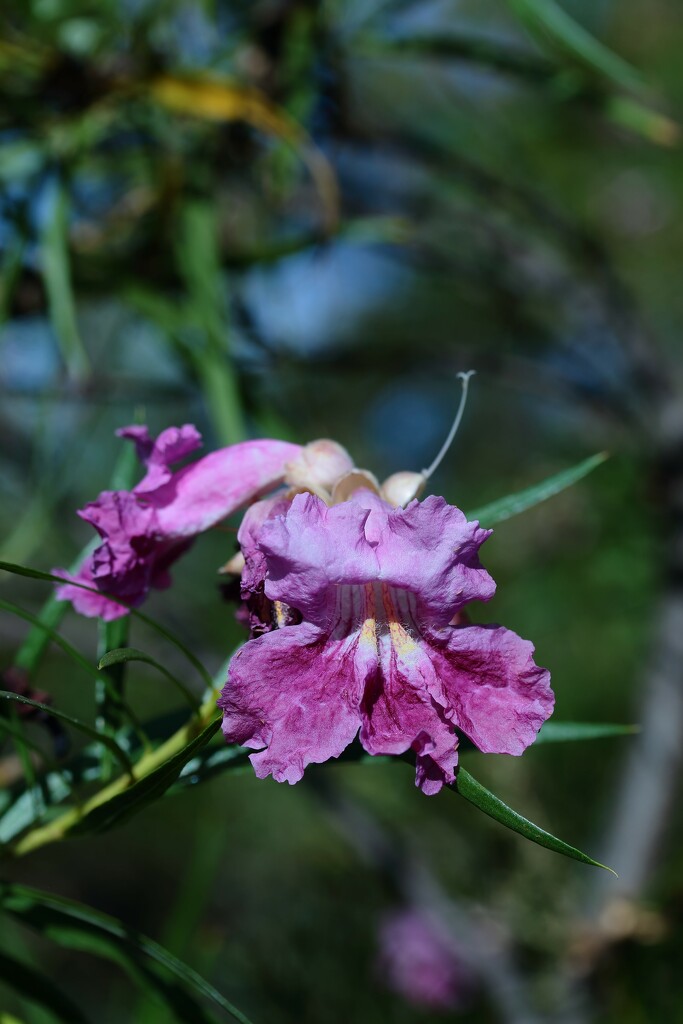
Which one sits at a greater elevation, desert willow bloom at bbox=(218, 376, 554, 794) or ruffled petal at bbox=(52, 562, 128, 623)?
desert willow bloom at bbox=(218, 376, 554, 794)

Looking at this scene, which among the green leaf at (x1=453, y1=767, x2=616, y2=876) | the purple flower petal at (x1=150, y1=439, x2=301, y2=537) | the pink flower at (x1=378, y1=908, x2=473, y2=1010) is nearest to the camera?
the green leaf at (x1=453, y1=767, x2=616, y2=876)

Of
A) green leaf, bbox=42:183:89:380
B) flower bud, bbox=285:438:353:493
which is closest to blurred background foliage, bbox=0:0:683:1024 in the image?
green leaf, bbox=42:183:89:380

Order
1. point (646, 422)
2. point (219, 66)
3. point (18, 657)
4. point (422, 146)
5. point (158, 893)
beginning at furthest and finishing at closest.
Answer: point (158, 893), point (646, 422), point (422, 146), point (219, 66), point (18, 657)

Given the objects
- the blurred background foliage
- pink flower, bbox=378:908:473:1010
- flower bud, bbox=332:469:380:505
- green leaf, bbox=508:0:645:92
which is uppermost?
green leaf, bbox=508:0:645:92

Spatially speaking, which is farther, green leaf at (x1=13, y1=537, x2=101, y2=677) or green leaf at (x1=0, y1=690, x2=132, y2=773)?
green leaf at (x1=13, y1=537, x2=101, y2=677)

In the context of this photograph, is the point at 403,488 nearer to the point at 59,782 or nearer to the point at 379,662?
the point at 379,662

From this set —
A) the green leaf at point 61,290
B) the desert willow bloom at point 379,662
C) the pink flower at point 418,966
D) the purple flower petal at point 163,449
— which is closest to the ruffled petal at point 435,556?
the desert willow bloom at point 379,662

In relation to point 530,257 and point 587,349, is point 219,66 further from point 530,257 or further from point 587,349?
point 587,349

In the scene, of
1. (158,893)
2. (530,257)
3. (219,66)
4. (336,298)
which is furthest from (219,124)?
(158,893)

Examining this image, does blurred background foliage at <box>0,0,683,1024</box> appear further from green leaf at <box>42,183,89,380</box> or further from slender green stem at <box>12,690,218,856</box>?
slender green stem at <box>12,690,218,856</box>
